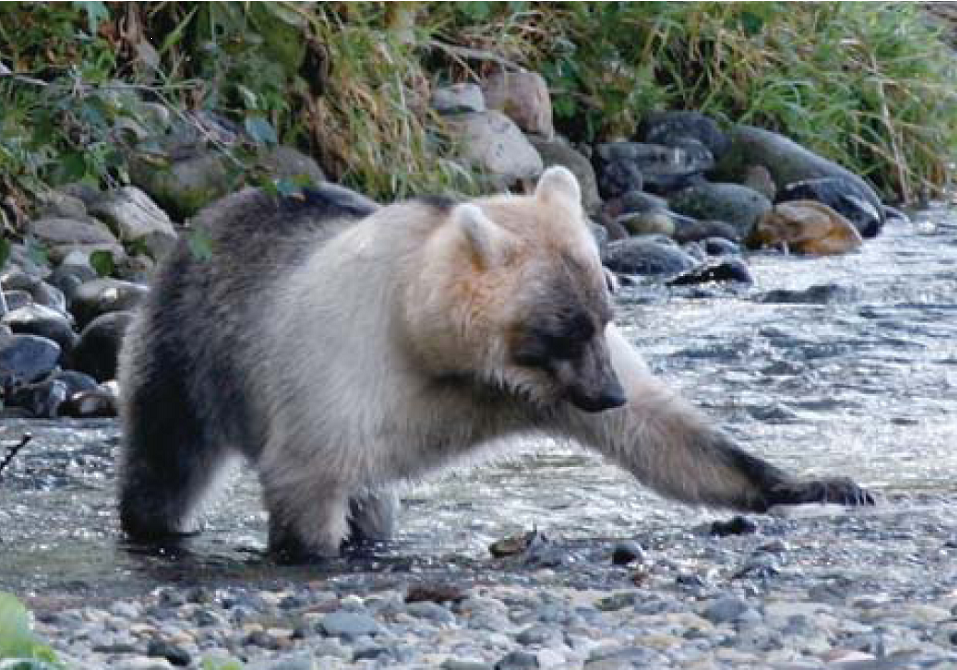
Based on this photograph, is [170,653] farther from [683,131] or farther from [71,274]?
[683,131]

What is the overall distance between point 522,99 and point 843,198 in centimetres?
190

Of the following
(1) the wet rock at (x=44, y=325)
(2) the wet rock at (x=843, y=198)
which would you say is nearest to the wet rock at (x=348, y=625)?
(1) the wet rock at (x=44, y=325)

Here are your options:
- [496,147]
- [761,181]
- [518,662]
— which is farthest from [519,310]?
[761,181]

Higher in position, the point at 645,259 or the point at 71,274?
the point at 71,274

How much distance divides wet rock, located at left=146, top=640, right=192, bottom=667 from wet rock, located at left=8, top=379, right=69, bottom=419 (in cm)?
388

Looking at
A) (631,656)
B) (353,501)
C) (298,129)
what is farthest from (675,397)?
(298,129)

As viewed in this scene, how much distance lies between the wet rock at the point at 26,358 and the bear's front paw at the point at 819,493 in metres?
3.31

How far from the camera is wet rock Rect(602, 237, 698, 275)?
453 inches

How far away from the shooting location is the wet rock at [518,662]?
4.16m

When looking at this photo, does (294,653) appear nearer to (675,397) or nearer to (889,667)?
(889,667)

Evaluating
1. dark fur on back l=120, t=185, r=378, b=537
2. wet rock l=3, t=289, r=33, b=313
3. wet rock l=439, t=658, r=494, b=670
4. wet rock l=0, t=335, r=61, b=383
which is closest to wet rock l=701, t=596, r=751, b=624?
wet rock l=439, t=658, r=494, b=670

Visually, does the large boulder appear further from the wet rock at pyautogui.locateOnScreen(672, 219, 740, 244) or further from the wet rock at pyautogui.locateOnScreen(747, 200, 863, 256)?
the wet rock at pyautogui.locateOnScreen(672, 219, 740, 244)

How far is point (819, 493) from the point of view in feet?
19.9

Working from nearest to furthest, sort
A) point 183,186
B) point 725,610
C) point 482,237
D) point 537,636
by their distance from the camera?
point 537,636 < point 725,610 < point 482,237 < point 183,186
